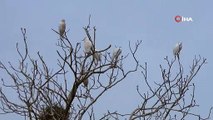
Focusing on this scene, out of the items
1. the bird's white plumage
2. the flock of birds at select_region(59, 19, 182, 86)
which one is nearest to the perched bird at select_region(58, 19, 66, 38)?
the flock of birds at select_region(59, 19, 182, 86)

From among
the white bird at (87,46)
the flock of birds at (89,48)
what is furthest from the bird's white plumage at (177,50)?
the white bird at (87,46)

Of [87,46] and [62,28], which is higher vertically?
[62,28]

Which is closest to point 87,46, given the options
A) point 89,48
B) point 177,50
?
point 89,48

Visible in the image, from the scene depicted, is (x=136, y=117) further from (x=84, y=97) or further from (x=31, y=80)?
(x=31, y=80)

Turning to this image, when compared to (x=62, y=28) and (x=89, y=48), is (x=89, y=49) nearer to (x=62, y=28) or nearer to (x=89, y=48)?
(x=89, y=48)

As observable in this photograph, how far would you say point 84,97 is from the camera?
3.69 meters

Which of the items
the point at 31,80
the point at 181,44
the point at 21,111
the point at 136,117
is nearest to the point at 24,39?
the point at 31,80

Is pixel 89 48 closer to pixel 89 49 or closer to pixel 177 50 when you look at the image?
pixel 89 49

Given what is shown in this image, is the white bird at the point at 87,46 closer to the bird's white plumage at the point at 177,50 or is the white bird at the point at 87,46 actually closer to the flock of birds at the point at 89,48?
the flock of birds at the point at 89,48

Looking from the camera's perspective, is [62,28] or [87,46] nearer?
[87,46]

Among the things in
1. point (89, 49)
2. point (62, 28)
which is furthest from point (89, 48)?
point (62, 28)

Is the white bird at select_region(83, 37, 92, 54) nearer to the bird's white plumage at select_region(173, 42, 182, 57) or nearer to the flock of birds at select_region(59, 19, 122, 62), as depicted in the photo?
the flock of birds at select_region(59, 19, 122, 62)

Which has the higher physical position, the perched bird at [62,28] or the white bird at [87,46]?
the perched bird at [62,28]

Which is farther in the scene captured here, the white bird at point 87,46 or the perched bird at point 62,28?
the perched bird at point 62,28
